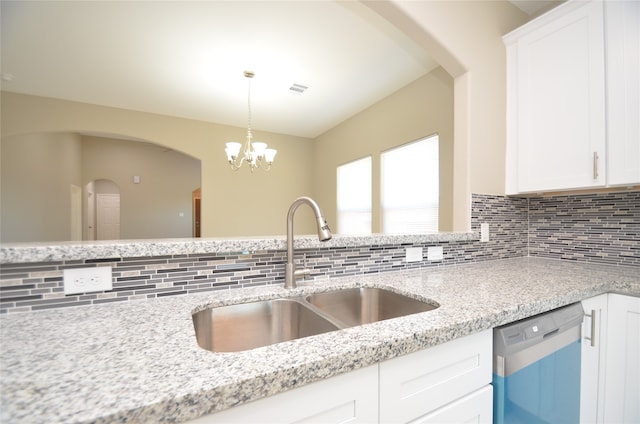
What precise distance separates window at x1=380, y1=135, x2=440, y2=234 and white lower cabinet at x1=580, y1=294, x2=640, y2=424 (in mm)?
1813

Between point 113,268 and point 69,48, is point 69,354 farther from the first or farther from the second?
point 69,48

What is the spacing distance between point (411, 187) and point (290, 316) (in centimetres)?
273

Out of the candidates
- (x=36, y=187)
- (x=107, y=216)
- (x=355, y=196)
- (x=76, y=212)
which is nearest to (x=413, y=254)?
(x=355, y=196)

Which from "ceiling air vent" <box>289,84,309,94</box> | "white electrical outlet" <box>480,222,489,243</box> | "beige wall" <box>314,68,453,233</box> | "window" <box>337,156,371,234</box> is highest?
"ceiling air vent" <box>289,84,309,94</box>

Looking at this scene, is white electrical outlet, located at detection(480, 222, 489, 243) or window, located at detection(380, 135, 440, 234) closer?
white electrical outlet, located at detection(480, 222, 489, 243)

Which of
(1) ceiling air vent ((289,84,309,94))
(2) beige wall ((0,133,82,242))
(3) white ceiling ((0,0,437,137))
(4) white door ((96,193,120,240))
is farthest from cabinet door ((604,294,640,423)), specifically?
(4) white door ((96,193,120,240))

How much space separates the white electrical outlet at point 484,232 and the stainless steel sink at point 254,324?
1.35 meters

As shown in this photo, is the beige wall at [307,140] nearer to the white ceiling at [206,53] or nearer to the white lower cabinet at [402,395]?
the white ceiling at [206,53]

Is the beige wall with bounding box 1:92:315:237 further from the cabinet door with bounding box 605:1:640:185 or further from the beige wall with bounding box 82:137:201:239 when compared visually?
the cabinet door with bounding box 605:1:640:185

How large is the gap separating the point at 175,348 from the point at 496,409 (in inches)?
37.0

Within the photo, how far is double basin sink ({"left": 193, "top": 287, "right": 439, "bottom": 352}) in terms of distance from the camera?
896mm

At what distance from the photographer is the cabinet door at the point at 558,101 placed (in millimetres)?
1439

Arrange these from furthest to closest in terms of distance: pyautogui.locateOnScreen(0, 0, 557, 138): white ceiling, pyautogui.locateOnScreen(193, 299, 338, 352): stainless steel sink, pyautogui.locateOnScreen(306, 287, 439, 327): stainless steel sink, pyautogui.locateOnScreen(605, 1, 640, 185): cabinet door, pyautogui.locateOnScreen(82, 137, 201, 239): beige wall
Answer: pyautogui.locateOnScreen(82, 137, 201, 239): beige wall
pyautogui.locateOnScreen(0, 0, 557, 138): white ceiling
pyautogui.locateOnScreen(605, 1, 640, 185): cabinet door
pyautogui.locateOnScreen(306, 287, 439, 327): stainless steel sink
pyautogui.locateOnScreen(193, 299, 338, 352): stainless steel sink

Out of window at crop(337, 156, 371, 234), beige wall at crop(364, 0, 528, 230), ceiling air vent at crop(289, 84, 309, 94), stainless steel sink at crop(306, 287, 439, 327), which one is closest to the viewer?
stainless steel sink at crop(306, 287, 439, 327)
